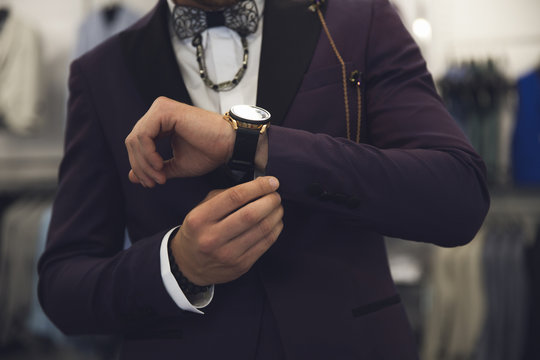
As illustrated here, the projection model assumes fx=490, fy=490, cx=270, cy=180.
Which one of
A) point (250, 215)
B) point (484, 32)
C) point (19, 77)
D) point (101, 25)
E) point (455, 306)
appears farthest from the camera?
point (484, 32)

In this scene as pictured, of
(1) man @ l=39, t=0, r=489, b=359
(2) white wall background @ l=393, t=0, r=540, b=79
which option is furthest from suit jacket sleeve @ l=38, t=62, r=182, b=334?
(2) white wall background @ l=393, t=0, r=540, b=79

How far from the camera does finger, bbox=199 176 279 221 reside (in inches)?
22.7

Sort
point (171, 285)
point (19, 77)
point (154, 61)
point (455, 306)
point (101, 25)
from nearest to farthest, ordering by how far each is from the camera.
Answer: point (171, 285)
point (154, 61)
point (455, 306)
point (101, 25)
point (19, 77)

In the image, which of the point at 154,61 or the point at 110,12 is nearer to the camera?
the point at 154,61

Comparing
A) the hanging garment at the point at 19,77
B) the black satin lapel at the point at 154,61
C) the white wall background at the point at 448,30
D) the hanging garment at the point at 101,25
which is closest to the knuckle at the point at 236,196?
the black satin lapel at the point at 154,61

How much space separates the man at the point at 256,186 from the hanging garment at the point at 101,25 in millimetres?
1654

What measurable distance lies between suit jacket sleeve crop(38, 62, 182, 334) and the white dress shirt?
6.7 inches

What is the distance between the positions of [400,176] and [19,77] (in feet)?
8.07

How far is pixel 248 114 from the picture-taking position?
602 millimetres

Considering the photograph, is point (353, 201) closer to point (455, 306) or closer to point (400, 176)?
point (400, 176)

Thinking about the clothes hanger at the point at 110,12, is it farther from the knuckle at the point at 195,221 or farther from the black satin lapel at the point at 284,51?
the knuckle at the point at 195,221

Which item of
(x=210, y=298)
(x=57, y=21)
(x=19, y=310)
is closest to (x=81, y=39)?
(x=57, y=21)

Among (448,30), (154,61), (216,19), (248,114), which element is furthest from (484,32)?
(248,114)

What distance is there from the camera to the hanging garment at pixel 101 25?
2.38 meters
